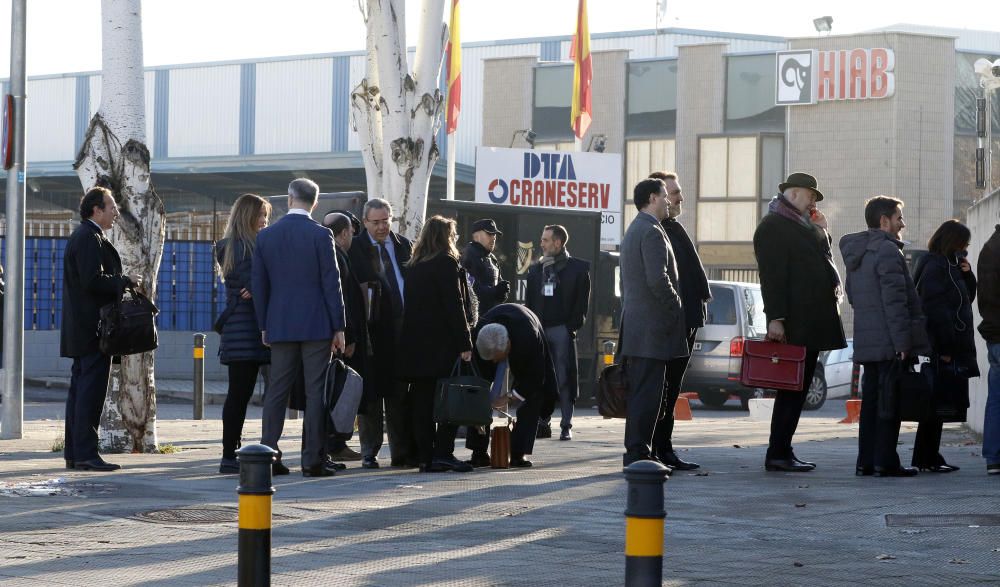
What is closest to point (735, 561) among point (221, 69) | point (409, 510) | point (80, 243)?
point (409, 510)

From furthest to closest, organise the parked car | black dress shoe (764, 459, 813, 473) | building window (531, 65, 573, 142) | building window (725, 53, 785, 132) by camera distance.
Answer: building window (531, 65, 573, 142)
building window (725, 53, 785, 132)
the parked car
black dress shoe (764, 459, 813, 473)

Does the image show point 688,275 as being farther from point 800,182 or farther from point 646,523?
point 646,523

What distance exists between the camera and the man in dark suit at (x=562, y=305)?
1450 cm

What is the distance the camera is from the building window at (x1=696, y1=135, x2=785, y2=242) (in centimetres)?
4528

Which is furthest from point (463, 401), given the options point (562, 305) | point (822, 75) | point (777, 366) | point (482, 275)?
point (822, 75)

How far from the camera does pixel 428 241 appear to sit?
11.0 m

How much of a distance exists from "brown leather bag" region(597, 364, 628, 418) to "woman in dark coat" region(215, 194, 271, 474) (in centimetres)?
228

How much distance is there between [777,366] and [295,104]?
1972 inches

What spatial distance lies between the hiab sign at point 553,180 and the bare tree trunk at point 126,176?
12732 millimetres

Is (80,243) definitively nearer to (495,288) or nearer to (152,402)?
(152,402)

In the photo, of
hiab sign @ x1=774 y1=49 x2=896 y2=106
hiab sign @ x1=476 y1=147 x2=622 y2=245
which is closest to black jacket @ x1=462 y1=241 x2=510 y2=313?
hiab sign @ x1=476 y1=147 x2=622 y2=245

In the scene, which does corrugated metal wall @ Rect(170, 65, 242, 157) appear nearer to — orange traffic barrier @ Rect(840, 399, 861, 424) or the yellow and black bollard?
the yellow and black bollard

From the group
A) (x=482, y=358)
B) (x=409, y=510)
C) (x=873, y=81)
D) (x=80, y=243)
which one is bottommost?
(x=409, y=510)

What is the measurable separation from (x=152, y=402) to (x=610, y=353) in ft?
32.0
